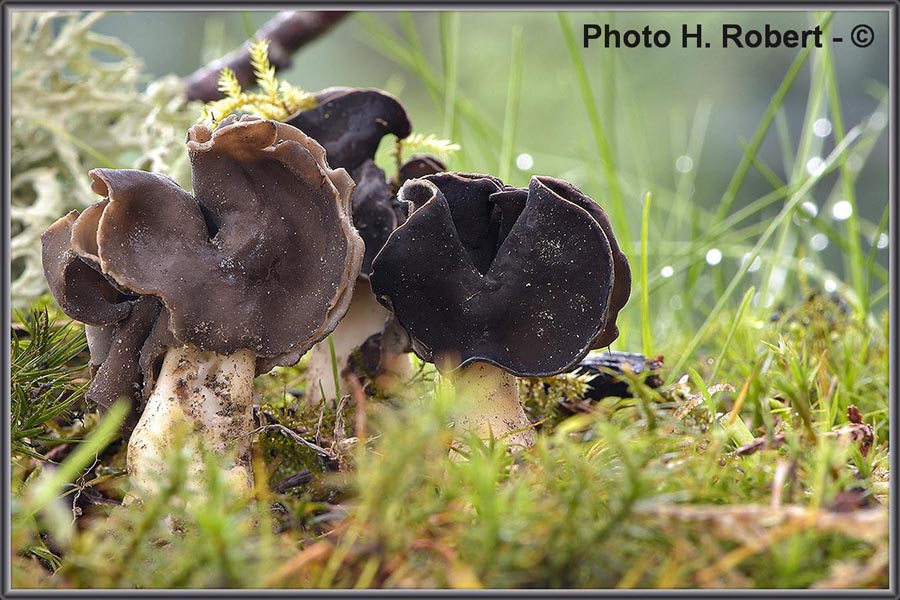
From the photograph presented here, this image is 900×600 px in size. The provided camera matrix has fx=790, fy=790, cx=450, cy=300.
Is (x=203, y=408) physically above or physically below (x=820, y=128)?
below

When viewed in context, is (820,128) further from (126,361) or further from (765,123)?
(126,361)

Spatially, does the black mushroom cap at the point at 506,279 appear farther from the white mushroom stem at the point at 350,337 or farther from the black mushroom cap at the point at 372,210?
the white mushroom stem at the point at 350,337

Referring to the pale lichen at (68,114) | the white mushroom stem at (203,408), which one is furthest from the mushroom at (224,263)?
the pale lichen at (68,114)

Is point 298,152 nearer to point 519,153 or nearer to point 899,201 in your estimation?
point 899,201

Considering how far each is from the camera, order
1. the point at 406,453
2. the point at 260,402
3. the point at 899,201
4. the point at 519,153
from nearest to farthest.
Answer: the point at 406,453
the point at 899,201
the point at 260,402
the point at 519,153

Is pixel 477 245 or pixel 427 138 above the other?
pixel 427 138

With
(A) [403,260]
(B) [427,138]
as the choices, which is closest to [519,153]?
(B) [427,138]

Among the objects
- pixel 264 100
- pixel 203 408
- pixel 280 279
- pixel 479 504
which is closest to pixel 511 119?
pixel 264 100

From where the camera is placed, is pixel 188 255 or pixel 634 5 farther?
pixel 634 5
